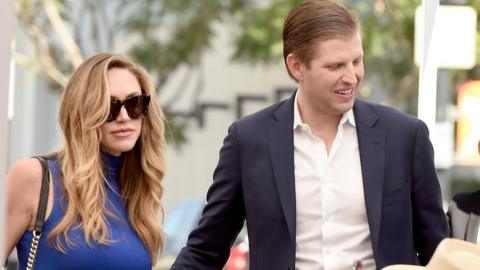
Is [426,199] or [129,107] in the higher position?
[129,107]

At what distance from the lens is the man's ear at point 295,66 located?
4.38 metres

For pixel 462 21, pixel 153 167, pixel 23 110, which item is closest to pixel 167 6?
pixel 23 110

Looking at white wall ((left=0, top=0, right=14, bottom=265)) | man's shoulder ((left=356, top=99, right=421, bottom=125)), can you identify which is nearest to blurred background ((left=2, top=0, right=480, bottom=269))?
man's shoulder ((left=356, top=99, right=421, bottom=125))

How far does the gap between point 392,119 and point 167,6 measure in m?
15.9

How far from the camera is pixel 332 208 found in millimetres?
4234

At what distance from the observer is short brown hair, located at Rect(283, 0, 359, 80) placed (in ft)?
14.0

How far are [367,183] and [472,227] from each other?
1.54ft

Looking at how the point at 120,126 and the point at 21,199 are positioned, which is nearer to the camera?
the point at 21,199

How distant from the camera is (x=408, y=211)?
4.29 metres

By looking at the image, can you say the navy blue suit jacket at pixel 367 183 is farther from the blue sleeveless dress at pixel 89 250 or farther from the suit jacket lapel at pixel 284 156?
the blue sleeveless dress at pixel 89 250

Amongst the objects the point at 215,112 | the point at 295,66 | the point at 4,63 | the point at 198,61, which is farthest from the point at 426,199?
the point at 215,112

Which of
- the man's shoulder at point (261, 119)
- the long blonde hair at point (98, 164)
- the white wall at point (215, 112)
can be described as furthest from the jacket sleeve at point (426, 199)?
the white wall at point (215, 112)

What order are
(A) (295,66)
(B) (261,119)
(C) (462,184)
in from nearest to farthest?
(A) (295,66)
(B) (261,119)
(C) (462,184)

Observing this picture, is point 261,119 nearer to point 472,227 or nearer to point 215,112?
point 472,227
